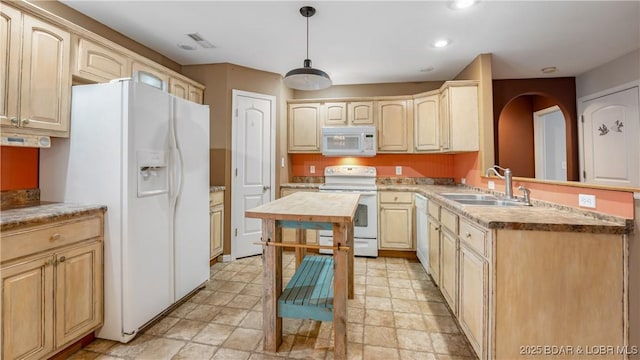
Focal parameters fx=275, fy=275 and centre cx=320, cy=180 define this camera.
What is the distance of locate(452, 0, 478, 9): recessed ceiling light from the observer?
2.11 m

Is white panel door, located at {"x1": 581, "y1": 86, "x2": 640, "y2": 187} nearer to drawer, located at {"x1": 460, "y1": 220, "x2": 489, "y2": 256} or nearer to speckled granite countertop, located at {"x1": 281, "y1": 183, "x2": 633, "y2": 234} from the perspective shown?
speckled granite countertop, located at {"x1": 281, "y1": 183, "x2": 633, "y2": 234}

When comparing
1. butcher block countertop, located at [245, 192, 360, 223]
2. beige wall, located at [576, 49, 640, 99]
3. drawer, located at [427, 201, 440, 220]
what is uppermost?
beige wall, located at [576, 49, 640, 99]

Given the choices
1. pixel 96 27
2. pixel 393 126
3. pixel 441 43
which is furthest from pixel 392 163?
pixel 96 27

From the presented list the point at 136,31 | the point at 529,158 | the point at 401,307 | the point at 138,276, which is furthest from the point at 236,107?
the point at 529,158

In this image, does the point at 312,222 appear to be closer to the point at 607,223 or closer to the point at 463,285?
the point at 463,285

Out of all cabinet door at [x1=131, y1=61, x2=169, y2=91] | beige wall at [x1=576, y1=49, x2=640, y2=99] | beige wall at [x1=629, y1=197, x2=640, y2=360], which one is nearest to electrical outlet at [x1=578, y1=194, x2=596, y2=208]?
beige wall at [x1=629, y1=197, x2=640, y2=360]

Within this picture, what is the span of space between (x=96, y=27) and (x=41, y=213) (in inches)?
72.0

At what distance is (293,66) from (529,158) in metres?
3.93

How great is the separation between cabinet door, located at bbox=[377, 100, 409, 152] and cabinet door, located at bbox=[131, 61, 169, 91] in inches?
106

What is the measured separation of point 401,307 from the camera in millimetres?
2344

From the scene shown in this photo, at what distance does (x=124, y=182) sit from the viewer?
181 centimetres

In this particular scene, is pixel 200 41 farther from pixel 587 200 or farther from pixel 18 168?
pixel 587 200

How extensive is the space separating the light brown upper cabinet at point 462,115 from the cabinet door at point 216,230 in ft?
9.37

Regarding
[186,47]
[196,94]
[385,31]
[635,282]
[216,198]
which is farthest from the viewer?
[196,94]
